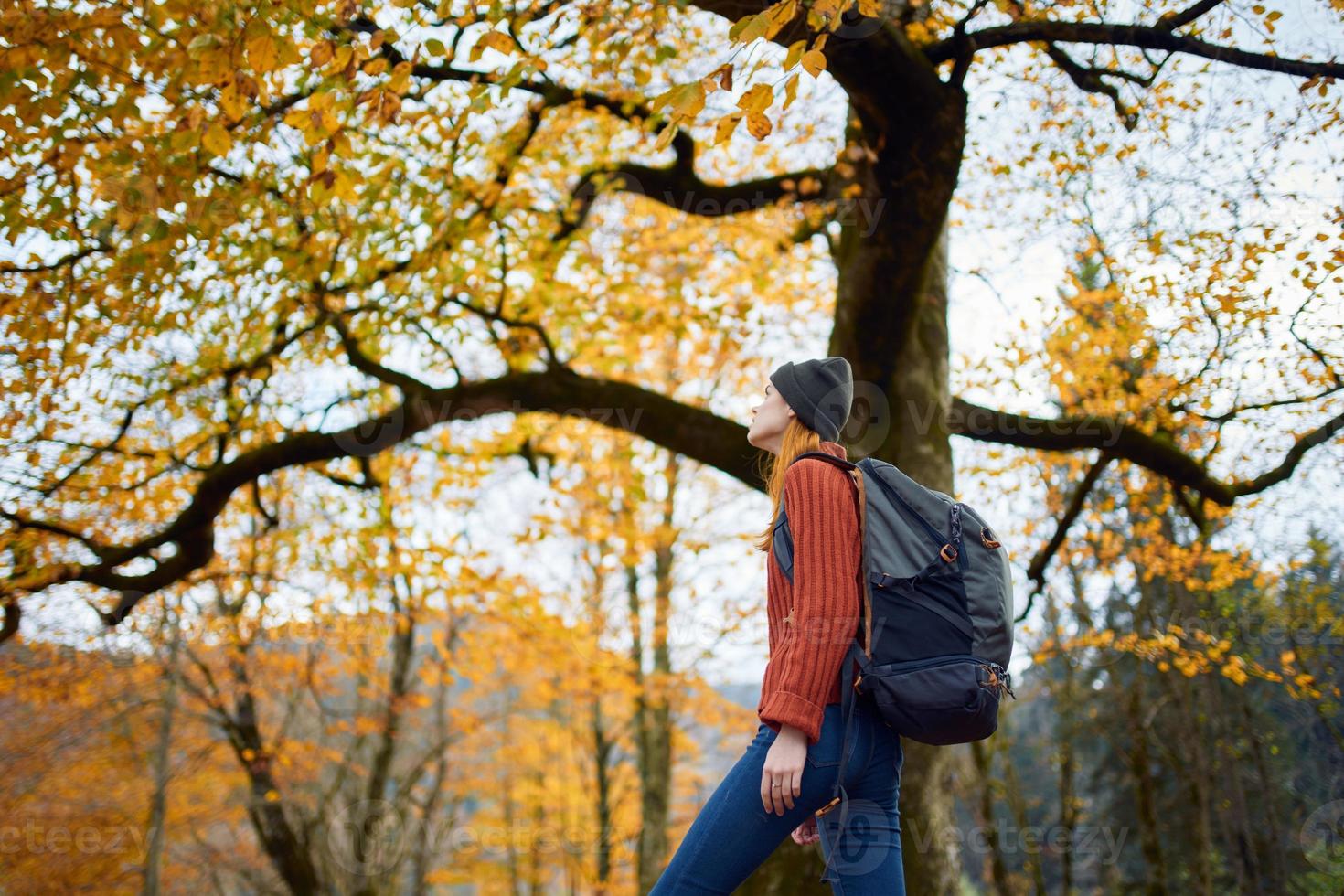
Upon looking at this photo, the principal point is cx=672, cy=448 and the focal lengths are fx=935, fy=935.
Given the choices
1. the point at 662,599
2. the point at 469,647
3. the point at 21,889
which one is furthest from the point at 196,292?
the point at 21,889

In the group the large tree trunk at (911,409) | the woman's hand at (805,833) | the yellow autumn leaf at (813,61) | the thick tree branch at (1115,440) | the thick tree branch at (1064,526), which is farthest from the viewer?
the thick tree branch at (1064,526)

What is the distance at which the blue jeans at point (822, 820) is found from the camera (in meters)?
2.08

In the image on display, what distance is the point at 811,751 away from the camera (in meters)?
2.09

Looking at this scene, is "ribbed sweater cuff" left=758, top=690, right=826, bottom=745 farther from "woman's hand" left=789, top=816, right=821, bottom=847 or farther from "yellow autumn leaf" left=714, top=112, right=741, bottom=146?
"yellow autumn leaf" left=714, top=112, right=741, bottom=146

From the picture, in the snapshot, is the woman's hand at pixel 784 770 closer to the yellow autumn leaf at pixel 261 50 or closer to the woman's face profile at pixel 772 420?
the woman's face profile at pixel 772 420

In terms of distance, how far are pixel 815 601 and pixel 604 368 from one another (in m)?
8.69

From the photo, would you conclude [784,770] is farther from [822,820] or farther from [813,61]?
[813,61]

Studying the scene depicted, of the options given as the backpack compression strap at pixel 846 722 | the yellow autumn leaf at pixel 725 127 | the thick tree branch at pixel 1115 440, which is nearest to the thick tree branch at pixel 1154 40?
the yellow autumn leaf at pixel 725 127

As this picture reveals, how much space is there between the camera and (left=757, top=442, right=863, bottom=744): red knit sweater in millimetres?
2061

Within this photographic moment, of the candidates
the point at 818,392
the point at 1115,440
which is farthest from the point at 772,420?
the point at 1115,440

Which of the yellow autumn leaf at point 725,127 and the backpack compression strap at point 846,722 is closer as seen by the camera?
the backpack compression strap at point 846,722

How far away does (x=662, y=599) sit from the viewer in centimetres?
1562

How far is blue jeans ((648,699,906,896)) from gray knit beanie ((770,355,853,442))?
74 centimetres

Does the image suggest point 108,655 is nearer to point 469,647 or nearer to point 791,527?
point 469,647
